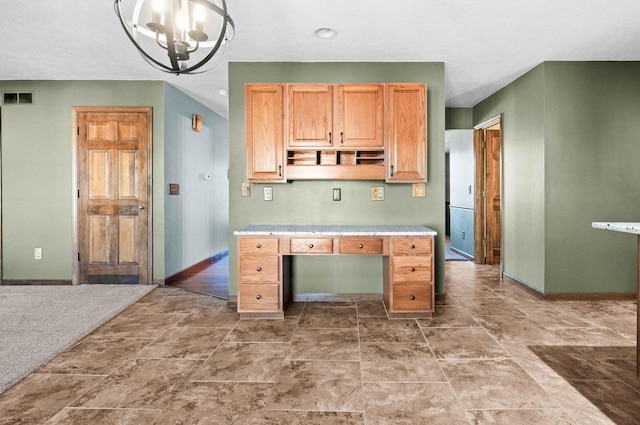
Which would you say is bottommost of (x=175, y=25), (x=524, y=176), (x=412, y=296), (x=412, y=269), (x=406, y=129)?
(x=412, y=296)

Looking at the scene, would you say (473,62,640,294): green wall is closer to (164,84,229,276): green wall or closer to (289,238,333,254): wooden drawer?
(289,238,333,254): wooden drawer

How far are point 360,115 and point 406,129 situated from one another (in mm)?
451

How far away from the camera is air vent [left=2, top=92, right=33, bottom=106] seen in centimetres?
439

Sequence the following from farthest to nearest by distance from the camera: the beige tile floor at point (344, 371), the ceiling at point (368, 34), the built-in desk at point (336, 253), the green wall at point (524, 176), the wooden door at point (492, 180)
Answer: the wooden door at point (492, 180) → the green wall at point (524, 176) → the built-in desk at point (336, 253) → the ceiling at point (368, 34) → the beige tile floor at point (344, 371)

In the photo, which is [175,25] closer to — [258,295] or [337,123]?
[337,123]

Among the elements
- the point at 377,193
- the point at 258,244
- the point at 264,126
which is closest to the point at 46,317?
the point at 258,244

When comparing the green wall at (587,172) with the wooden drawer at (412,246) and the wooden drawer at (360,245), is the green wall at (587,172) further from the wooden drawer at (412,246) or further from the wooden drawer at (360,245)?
the wooden drawer at (360,245)

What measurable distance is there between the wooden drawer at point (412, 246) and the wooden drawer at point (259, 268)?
3.35 ft

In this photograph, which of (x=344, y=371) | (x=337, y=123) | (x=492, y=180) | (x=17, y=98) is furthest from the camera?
(x=492, y=180)

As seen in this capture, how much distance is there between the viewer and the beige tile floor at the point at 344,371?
1.81 m

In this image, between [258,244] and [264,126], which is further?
[264,126]

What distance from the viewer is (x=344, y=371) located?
2.24m

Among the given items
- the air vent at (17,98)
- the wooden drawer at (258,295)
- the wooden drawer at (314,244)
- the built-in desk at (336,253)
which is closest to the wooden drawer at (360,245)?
the built-in desk at (336,253)

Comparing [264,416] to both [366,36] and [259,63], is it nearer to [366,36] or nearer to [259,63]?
[366,36]
